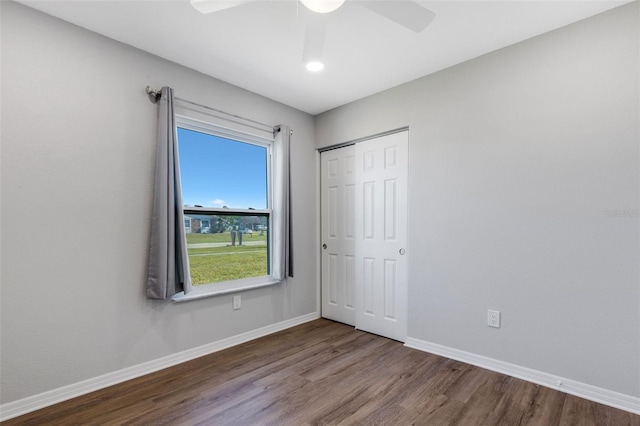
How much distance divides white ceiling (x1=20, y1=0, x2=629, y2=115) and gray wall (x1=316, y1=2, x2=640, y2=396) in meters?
0.23

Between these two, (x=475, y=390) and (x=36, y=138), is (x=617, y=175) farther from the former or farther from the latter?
(x=36, y=138)

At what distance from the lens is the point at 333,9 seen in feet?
4.53

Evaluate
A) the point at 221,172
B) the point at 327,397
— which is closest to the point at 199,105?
the point at 221,172

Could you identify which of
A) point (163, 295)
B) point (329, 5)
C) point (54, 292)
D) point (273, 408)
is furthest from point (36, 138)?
point (273, 408)

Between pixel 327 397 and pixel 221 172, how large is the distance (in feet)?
7.00

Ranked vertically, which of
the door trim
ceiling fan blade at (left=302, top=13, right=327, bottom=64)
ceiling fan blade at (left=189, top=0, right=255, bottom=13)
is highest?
ceiling fan blade at (left=189, top=0, right=255, bottom=13)

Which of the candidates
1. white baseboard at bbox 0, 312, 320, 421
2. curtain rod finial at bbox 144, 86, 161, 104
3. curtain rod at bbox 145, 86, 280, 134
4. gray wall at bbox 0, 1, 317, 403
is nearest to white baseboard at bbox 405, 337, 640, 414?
white baseboard at bbox 0, 312, 320, 421

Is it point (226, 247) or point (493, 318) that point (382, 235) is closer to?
point (493, 318)

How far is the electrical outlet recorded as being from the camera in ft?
7.84

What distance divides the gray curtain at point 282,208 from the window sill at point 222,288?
146 millimetres

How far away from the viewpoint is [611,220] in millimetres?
1958

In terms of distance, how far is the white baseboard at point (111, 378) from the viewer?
1.87 metres

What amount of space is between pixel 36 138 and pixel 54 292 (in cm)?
100

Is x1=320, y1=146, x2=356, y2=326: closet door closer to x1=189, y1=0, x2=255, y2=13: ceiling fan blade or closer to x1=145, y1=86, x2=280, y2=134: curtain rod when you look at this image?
x1=145, y1=86, x2=280, y2=134: curtain rod
